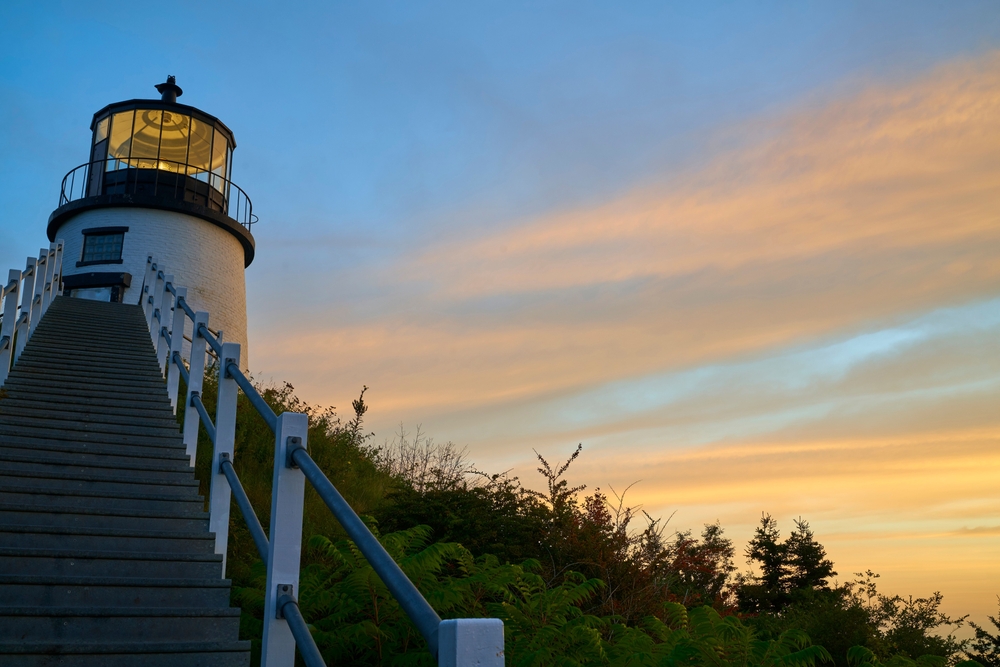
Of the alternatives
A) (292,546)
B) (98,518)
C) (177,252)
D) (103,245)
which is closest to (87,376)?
(98,518)

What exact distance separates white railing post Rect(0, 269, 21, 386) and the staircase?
19cm

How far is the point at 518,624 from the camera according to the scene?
466 centimetres

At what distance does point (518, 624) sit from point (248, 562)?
9.85 feet

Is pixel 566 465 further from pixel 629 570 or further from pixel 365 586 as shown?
pixel 365 586

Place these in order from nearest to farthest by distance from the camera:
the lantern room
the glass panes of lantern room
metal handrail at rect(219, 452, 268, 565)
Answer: metal handrail at rect(219, 452, 268, 565)
the lantern room
the glass panes of lantern room

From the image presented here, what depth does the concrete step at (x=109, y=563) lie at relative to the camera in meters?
4.57

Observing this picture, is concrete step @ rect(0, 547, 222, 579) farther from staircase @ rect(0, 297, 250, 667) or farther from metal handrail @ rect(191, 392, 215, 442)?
metal handrail @ rect(191, 392, 215, 442)

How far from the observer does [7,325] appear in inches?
355

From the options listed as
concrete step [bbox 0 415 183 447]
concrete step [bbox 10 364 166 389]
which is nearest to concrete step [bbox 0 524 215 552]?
concrete step [bbox 0 415 183 447]

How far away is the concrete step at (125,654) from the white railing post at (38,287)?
8798 millimetres

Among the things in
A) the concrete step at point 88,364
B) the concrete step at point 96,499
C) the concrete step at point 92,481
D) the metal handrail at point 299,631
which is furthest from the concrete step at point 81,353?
the metal handrail at point 299,631

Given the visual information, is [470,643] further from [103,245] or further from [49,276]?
[103,245]

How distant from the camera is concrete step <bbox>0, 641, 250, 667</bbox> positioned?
3.59 metres

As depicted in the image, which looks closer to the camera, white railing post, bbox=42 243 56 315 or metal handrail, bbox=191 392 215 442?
metal handrail, bbox=191 392 215 442
